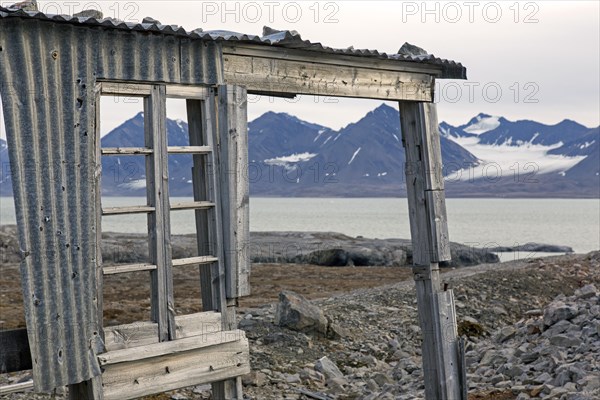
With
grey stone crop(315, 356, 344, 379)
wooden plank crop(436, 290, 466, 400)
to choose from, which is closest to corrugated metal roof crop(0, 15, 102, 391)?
wooden plank crop(436, 290, 466, 400)

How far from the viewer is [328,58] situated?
30.6 ft

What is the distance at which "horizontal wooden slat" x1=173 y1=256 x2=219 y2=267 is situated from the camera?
8.02 meters

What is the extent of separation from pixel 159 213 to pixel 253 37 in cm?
187

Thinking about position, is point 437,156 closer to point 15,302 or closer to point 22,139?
point 22,139

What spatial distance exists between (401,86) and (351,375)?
19.2 ft

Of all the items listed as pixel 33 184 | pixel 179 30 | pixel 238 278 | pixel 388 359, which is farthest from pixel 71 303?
pixel 388 359

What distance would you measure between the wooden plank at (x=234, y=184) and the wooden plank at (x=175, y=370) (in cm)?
58

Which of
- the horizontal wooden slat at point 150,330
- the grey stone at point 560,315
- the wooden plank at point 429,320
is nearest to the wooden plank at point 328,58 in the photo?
the wooden plank at point 429,320

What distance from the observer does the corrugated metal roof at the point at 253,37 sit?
23.9 feet

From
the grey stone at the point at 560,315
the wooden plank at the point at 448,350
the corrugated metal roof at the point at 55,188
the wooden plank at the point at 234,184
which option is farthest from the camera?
the grey stone at the point at 560,315

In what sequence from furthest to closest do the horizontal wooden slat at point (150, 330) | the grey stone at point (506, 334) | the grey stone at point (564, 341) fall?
the grey stone at point (506, 334)
the grey stone at point (564, 341)
the horizontal wooden slat at point (150, 330)

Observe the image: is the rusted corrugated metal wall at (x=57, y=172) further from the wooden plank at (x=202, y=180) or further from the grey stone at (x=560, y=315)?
the grey stone at (x=560, y=315)

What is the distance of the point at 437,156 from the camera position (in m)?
10.5

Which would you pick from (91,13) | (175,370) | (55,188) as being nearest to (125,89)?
(91,13)
